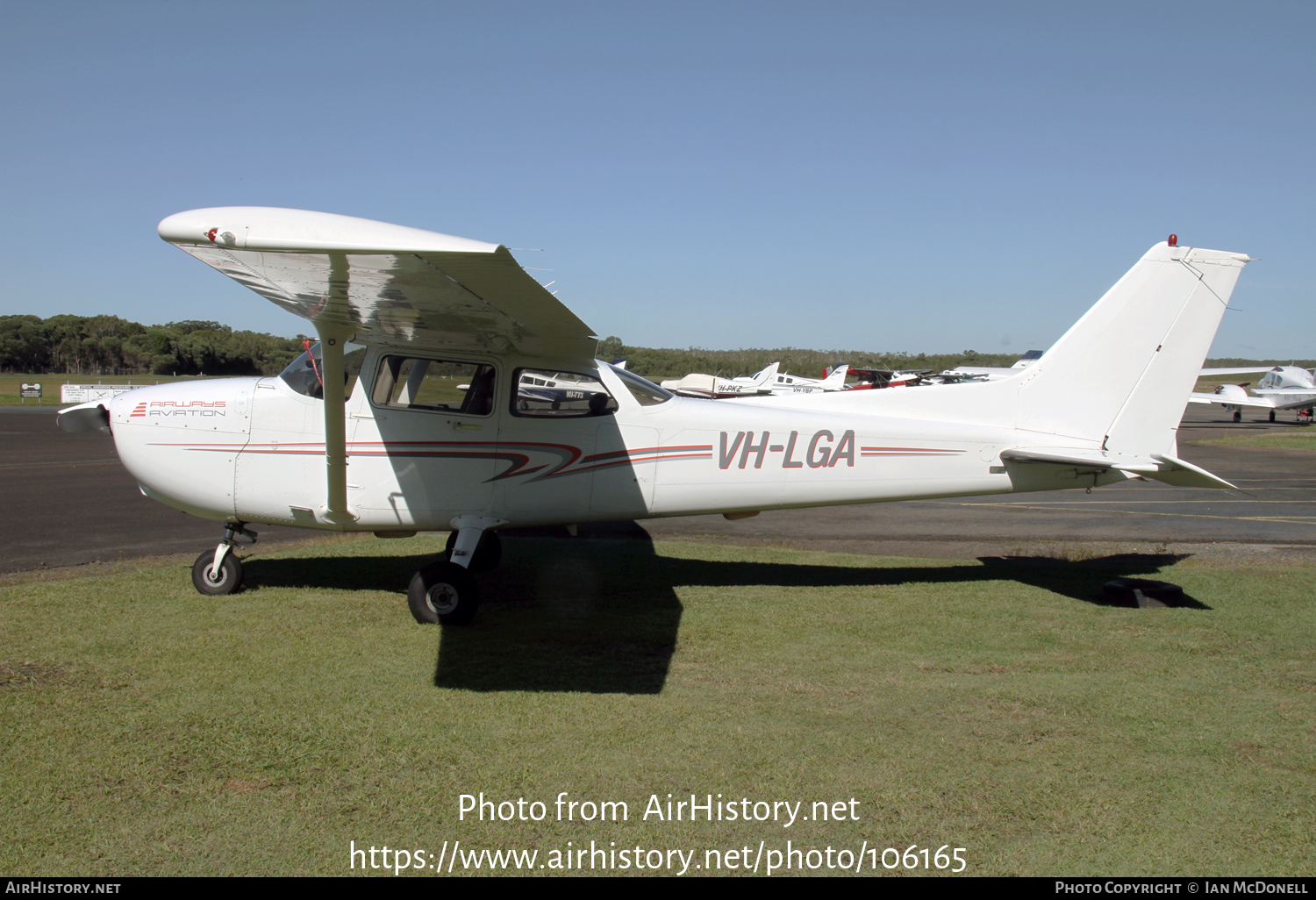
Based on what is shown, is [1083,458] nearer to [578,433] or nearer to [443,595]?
[578,433]

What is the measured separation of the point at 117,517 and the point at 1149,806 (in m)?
11.8

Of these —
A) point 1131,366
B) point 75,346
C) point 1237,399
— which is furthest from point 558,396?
point 75,346

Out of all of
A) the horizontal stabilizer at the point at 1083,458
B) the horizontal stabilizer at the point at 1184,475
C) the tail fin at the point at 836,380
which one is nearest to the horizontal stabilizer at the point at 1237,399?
the tail fin at the point at 836,380

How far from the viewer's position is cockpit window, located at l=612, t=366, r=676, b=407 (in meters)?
6.93

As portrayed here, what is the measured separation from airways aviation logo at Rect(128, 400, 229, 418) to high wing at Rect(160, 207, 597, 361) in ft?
4.26

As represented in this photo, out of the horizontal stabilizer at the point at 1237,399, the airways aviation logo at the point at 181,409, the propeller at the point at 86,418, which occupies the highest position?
the horizontal stabilizer at the point at 1237,399

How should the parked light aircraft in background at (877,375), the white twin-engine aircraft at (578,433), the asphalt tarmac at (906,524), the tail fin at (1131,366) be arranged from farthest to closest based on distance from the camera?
the parked light aircraft in background at (877,375) → the asphalt tarmac at (906,524) → the tail fin at (1131,366) → the white twin-engine aircraft at (578,433)

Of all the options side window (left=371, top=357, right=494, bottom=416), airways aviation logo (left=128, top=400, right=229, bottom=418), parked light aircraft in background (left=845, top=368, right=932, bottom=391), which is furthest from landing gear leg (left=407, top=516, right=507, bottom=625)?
parked light aircraft in background (left=845, top=368, right=932, bottom=391)

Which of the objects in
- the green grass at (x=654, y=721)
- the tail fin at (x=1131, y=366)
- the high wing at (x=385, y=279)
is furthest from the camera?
the tail fin at (x=1131, y=366)

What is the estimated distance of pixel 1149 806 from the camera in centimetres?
346

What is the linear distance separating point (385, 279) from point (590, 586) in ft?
12.5

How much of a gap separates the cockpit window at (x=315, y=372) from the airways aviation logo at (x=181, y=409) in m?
0.55

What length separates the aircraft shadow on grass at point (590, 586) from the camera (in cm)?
520

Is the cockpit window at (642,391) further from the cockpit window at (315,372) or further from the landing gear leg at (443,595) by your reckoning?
the cockpit window at (315,372)
